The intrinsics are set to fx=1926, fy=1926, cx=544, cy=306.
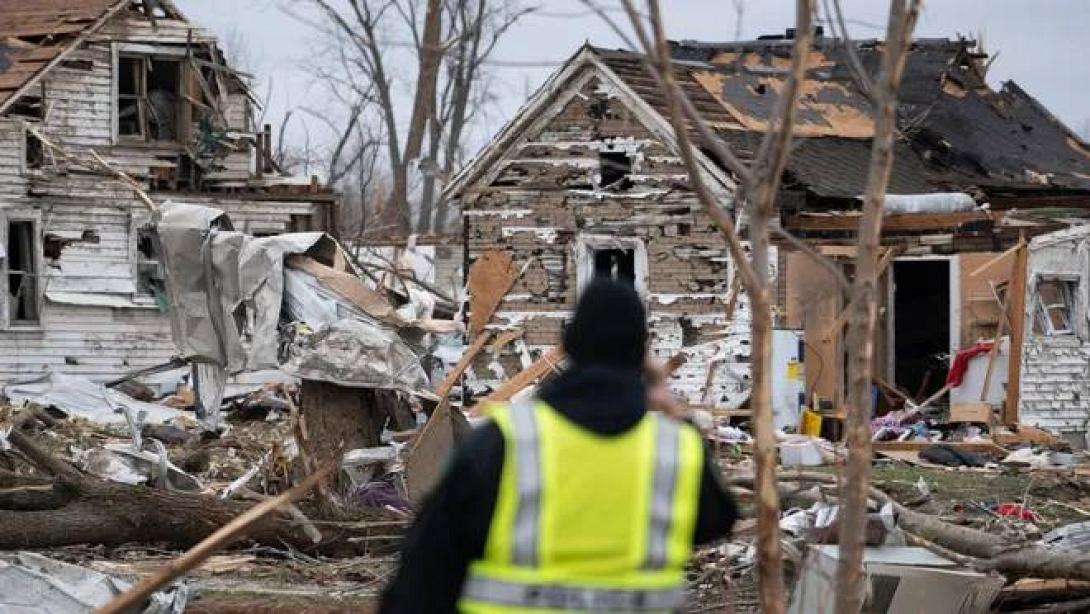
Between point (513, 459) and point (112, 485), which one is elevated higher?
point (513, 459)

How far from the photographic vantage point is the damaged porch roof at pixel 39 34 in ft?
85.6

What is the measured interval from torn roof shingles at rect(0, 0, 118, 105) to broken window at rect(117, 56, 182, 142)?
774 millimetres

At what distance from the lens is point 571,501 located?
4316mm

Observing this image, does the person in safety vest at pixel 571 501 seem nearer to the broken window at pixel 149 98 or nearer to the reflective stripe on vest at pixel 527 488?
the reflective stripe on vest at pixel 527 488

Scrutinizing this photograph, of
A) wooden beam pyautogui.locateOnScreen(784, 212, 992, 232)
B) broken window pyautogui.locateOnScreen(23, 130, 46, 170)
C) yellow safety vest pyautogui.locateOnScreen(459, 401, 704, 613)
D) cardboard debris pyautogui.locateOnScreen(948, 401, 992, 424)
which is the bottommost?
cardboard debris pyautogui.locateOnScreen(948, 401, 992, 424)

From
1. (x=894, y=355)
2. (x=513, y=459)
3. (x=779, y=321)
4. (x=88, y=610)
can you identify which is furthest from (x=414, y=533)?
(x=894, y=355)

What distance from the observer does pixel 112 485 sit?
11.4m

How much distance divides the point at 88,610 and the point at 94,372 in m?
17.3

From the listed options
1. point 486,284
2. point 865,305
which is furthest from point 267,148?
point 865,305

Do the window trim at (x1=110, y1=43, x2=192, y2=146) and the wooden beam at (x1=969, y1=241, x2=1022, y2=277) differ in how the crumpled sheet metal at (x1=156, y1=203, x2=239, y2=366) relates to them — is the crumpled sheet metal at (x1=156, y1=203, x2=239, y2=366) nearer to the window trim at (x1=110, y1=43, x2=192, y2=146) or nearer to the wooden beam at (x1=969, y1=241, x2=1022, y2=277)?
the wooden beam at (x1=969, y1=241, x2=1022, y2=277)

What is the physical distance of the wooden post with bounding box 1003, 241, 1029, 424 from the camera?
20594 mm

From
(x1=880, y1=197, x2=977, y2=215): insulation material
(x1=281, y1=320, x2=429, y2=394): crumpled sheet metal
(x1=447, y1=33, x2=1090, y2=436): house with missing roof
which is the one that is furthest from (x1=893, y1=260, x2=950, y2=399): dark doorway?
(x1=281, y1=320, x2=429, y2=394): crumpled sheet metal

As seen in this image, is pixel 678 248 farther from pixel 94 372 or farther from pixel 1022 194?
pixel 94 372

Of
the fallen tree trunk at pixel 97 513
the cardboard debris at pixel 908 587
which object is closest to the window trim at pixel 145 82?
the fallen tree trunk at pixel 97 513
